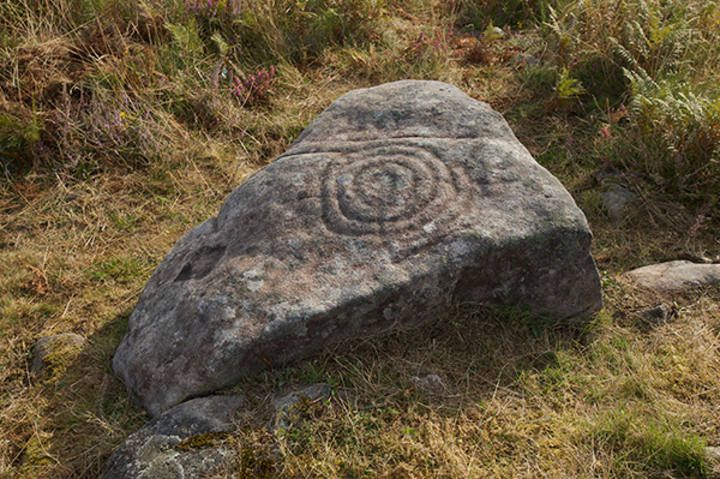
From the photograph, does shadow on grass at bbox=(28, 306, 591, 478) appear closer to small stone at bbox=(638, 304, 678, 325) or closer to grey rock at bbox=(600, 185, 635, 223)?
small stone at bbox=(638, 304, 678, 325)

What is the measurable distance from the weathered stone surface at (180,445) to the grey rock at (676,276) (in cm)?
224

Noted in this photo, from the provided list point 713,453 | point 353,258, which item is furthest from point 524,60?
point 713,453

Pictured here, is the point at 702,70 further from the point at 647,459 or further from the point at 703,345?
the point at 647,459

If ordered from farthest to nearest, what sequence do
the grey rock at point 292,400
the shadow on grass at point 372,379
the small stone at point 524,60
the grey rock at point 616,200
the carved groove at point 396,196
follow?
1. the small stone at point 524,60
2. the grey rock at point 616,200
3. the carved groove at point 396,196
4. the shadow on grass at point 372,379
5. the grey rock at point 292,400

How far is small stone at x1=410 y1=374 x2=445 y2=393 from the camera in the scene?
279 cm

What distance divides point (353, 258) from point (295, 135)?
2.41m

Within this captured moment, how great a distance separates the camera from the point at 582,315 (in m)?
3.16

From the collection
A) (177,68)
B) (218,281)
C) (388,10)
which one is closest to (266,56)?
(177,68)

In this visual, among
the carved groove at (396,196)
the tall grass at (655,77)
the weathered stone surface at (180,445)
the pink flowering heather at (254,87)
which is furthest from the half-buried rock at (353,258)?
the pink flowering heather at (254,87)

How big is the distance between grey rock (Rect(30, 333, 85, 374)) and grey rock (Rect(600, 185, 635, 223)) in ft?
10.6

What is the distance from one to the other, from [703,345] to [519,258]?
39.9 inches

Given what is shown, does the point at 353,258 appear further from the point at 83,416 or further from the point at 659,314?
the point at 659,314

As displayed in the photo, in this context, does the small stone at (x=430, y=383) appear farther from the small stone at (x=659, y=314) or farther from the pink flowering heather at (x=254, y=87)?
the pink flowering heather at (x=254, y=87)

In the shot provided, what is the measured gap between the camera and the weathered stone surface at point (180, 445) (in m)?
2.42
